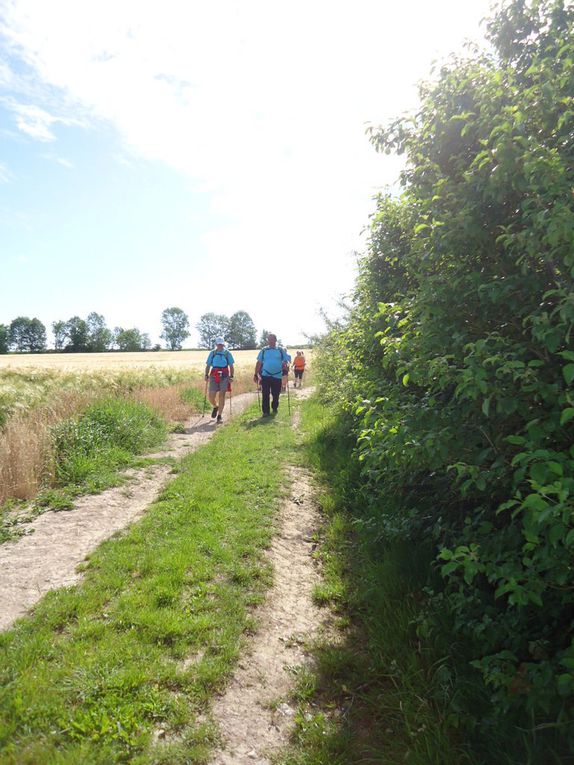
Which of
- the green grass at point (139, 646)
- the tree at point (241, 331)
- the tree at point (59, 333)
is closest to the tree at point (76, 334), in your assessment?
the tree at point (59, 333)

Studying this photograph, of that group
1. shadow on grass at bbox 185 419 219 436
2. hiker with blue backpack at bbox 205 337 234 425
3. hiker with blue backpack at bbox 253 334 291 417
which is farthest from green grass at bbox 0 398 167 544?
hiker with blue backpack at bbox 253 334 291 417

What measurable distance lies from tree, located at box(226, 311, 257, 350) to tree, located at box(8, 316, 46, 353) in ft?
150

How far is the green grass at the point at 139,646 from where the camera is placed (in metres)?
2.34

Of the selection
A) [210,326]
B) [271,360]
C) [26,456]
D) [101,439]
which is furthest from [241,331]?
[26,456]

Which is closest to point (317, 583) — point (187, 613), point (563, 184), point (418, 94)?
point (187, 613)

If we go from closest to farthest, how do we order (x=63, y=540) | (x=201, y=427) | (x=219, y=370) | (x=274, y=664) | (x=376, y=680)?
1. (x=376, y=680)
2. (x=274, y=664)
3. (x=63, y=540)
4. (x=219, y=370)
5. (x=201, y=427)

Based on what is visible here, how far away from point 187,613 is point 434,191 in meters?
3.74

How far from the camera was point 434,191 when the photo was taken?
272 centimetres

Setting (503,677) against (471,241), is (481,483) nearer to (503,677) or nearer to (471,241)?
(503,677)

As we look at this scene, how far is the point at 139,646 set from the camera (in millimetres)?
3014

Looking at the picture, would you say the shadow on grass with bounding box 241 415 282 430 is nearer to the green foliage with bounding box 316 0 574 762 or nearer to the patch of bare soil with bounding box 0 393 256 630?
the patch of bare soil with bounding box 0 393 256 630

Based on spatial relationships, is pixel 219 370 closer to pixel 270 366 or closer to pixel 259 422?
pixel 270 366

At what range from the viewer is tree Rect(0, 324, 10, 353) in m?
87.9

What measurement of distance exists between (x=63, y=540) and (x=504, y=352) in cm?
514
